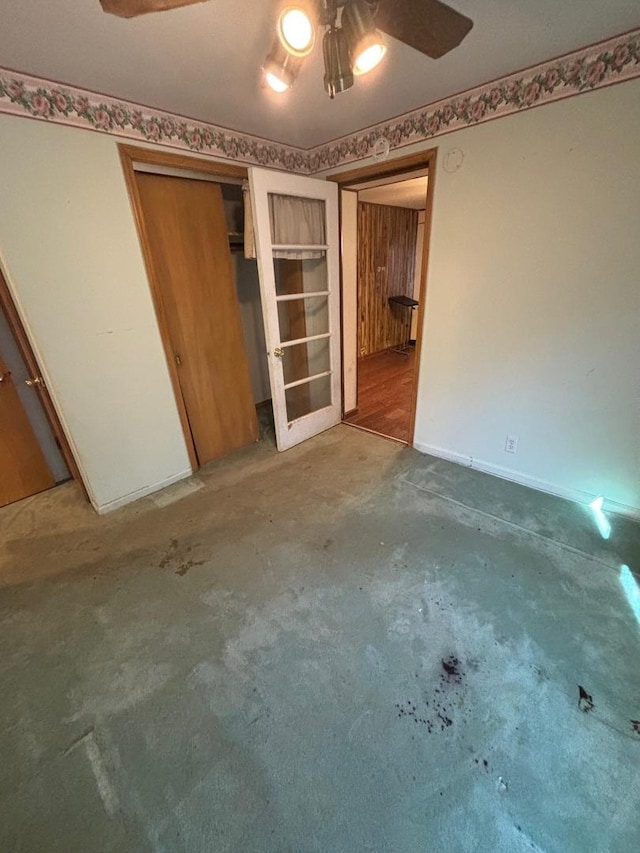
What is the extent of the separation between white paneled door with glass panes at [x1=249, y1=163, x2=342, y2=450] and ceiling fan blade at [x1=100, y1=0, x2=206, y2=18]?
131 centimetres

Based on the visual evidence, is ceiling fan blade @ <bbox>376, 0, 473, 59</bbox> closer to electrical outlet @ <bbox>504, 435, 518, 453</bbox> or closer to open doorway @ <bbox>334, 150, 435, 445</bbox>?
open doorway @ <bbox>334, 150, 435, 445</bbox>

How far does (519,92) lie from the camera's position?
182cm

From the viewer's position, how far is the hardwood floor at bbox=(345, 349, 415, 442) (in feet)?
11.2

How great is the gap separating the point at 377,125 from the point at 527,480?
2686 millimetres

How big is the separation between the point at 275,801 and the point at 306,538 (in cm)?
111

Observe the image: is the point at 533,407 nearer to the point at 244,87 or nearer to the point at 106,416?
the point at 244,87

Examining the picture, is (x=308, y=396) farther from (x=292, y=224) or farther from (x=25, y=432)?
(x=25, y=432)

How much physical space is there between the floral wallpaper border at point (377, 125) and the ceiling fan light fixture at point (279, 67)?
1.14 metres

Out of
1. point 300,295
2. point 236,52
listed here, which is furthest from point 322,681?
point 236,52

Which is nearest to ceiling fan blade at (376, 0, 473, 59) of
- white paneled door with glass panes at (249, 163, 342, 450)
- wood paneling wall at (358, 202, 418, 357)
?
white paneled door with glass panes at (249, 163, 342, 450)

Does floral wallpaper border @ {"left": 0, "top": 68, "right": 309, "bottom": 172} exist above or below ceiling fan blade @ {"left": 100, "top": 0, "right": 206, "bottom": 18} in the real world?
above

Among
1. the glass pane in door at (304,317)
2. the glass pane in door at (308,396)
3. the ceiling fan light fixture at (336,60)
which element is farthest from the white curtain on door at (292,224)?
the ceiling fan light fixture at (336,60)

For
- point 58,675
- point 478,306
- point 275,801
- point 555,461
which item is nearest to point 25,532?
point 58,675

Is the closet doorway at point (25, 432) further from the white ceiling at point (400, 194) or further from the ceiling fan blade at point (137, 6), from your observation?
the white ceiling at point (400, 194)
